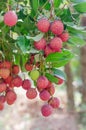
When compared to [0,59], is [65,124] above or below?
below

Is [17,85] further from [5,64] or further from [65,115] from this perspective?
[65,115]

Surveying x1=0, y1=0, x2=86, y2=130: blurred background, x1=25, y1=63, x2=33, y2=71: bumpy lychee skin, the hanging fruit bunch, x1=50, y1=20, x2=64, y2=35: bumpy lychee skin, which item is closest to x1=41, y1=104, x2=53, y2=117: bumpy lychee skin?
the hanging fruit bunch

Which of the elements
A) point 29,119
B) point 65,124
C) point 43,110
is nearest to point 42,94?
point 43,110

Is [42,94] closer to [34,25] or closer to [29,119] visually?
[34,25]

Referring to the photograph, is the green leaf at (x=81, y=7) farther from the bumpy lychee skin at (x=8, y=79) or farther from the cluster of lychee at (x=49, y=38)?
the bumpy lychee skin at (x=8, y=79)

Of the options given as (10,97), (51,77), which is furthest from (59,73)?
(10,97)

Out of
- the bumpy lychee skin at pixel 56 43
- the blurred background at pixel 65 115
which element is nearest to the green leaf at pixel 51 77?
the bumpy lychee skin at pixel 56 43
